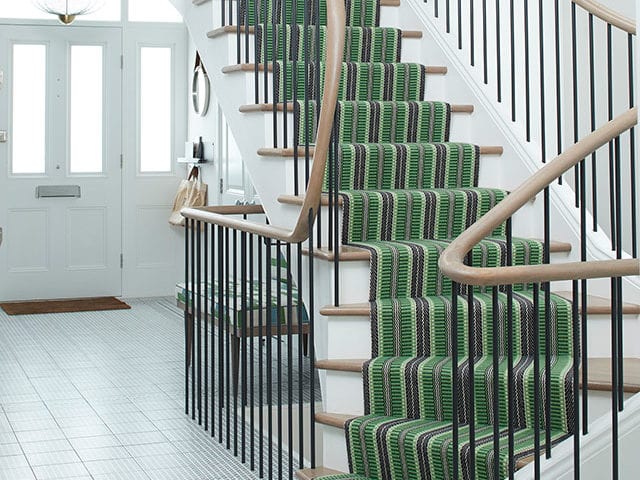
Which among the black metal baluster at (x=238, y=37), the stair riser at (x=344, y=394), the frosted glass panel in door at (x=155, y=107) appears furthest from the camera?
the frosted glass panel in door at (x=155, y=107)

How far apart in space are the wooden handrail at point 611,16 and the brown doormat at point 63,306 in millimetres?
5052

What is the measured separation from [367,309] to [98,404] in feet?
6.95

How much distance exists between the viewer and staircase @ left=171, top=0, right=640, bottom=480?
2859 mm

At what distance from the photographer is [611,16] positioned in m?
3.80

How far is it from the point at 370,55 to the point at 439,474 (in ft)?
7.38

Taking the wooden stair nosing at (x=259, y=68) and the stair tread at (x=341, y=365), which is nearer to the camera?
the stair tread at (x=341, y=365)

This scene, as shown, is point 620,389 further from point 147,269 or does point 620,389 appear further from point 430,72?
point 147,269

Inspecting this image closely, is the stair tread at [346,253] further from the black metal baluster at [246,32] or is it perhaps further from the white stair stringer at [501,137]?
the black metal baluster at [246,32]

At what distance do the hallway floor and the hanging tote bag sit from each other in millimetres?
1157

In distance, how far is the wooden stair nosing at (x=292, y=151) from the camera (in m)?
3.78

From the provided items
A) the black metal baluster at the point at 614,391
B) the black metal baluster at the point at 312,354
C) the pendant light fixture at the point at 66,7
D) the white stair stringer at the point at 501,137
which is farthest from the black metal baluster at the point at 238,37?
the pendant light fixture at the point at 66,7

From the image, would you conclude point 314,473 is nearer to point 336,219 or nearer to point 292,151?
point 336,219

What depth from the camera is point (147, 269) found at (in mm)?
8578

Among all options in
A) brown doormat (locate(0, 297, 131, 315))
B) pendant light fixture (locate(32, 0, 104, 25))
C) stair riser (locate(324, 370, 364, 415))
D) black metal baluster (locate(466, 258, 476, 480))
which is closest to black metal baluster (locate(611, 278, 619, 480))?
black metal baluster (locate(466, 258, 476, 480))
